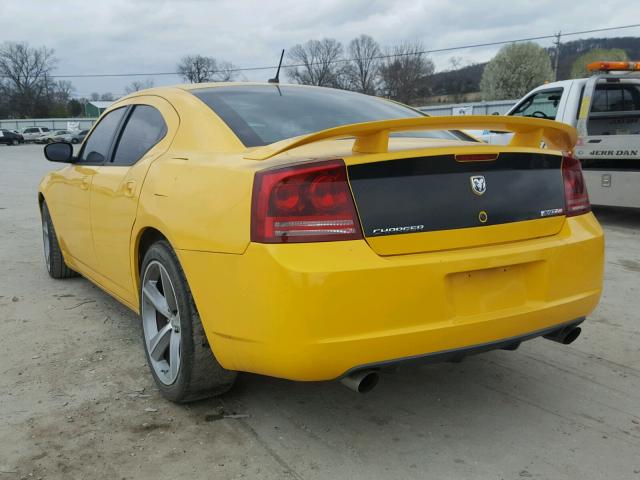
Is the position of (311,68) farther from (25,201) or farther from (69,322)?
(69,322)

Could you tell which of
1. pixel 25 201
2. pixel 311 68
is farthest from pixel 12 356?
pixel 311 68

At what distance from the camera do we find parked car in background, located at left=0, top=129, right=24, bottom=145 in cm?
5322

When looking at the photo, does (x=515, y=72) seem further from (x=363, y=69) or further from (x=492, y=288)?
(x=492, y=288)

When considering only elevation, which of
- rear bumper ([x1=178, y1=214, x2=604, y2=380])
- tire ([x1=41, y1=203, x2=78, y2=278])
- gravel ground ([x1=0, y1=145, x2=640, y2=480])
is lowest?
gravel ground ([x1=0, y1=145, x2=640, y2=480])

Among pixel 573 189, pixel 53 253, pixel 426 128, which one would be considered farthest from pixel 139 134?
pixel 573 189

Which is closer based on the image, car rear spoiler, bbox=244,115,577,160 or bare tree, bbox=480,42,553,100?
car rear spoiler, bbox=244,115,577,160

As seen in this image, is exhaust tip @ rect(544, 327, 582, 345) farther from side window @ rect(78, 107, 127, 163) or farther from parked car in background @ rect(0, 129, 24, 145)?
parked car in background @ rect(0, 129, 24, 145)

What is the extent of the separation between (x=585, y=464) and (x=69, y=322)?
3.30 meters

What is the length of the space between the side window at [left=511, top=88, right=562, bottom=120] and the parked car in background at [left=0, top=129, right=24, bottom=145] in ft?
179

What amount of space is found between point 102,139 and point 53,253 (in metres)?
1.50

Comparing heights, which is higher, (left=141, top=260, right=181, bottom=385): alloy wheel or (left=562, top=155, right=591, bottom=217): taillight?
(left=562, top=155, right=591, bottom=217): taillight

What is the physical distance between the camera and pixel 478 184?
7.74 feet

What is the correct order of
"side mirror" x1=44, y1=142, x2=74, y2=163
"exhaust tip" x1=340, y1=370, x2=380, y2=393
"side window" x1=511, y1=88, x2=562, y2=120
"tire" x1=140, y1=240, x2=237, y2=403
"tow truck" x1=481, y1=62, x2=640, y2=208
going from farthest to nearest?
"side window" x1=511, y1=88, x2=562, y2=120, "tow truck" x1=481, y1=62, x2=640, y2=208, "side mirror" x1=44, y1=142, x2=74, y2=163, "tire" x1=140, y1=240, x2=237, y2=403, "exhaust tip" x1=340, y1=370, x2=380, y2=393

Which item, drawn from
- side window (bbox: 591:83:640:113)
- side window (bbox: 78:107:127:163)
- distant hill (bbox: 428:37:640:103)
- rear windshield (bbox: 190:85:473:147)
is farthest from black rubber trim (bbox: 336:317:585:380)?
distant hill (bbox: 428:37:640:103)
